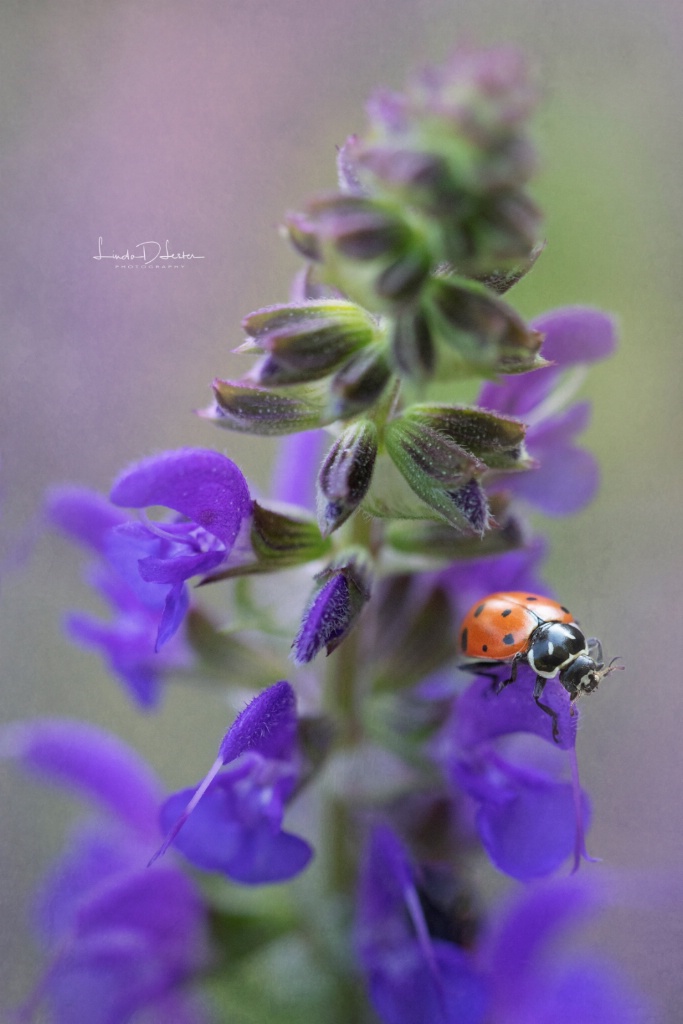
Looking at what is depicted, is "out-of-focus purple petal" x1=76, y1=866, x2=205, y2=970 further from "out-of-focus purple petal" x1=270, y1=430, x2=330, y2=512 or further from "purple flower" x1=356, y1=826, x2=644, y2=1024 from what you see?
"out-of-focus purple petal" x1=270, y1=430, x2=330, y2=512

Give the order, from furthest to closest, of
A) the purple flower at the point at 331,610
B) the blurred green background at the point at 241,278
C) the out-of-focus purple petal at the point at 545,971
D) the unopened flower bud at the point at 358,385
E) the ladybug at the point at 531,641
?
1. the blurred green background at the point at 241,278
2. the out-of-focus purple petal at the point at 545,971
3. the ladybug at the point at 531,641
4. the purple flower at the point at 331,610
5. the unopened flower bud at the point at 358,385

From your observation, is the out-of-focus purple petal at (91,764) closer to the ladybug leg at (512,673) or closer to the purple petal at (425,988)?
the purple petal at (425,988)

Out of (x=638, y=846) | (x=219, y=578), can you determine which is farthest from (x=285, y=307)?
(x=638, y=846)

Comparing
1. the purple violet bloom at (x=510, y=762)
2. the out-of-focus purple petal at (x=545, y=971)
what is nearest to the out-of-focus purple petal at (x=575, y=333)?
the purple violet bloom at (x=510, y=762)

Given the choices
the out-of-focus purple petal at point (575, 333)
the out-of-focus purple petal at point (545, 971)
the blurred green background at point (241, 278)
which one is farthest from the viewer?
the blurred green background at point (241, 278)

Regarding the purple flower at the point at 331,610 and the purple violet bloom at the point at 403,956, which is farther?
the purple violet bloom at the point at 403,956

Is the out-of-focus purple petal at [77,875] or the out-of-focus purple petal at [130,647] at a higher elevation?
the out-of-focus purple petal at [130,647]

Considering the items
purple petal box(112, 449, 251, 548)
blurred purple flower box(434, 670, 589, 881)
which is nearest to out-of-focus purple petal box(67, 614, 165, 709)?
purple petal box(112, 449, 251, 548)
